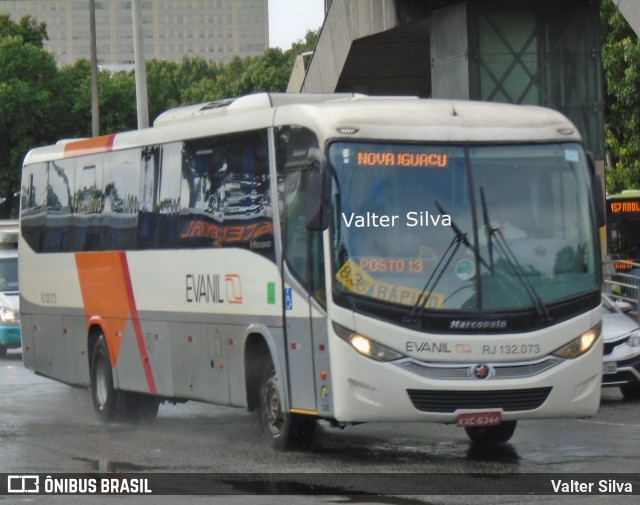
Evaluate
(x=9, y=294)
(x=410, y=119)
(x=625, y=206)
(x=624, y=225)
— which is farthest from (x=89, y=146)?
(x=624, y=225)

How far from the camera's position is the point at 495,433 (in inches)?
530

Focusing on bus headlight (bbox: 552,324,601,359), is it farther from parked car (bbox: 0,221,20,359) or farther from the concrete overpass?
parked car (bbox: 0,221,20,359)

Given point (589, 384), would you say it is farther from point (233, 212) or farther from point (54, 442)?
point (54, 442)

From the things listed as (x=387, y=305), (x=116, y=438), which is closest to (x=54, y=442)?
(x=116, y=438)

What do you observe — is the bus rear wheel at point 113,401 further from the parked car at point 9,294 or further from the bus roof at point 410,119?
the parked car at point 9,294

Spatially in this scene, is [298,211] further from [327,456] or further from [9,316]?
[9,316]

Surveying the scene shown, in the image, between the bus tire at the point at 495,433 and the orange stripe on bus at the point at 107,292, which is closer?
the bus tire at the point at 495,433

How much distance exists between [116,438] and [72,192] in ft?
13.8

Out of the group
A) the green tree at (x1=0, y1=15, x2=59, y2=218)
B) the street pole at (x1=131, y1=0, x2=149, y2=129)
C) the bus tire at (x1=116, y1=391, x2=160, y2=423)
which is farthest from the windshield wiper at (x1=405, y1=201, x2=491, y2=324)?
the green tree at (x1=0, y1=15, x2=59, y2=218)

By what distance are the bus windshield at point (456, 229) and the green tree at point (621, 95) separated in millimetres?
26445

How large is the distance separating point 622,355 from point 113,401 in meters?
5.79

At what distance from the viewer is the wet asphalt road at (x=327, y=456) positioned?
410 inches

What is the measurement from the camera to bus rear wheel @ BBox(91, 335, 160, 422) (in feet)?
55.6

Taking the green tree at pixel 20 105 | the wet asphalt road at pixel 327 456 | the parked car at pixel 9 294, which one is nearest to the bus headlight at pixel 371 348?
the wet asphalt road at pixel 327 456
